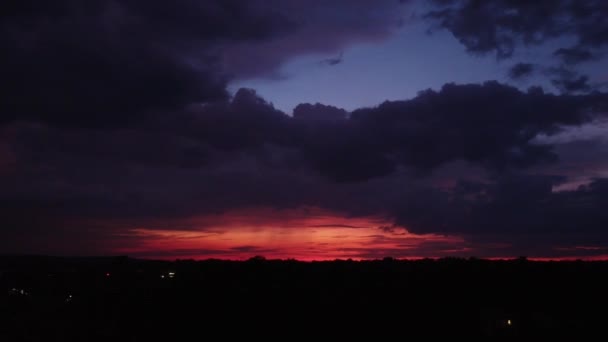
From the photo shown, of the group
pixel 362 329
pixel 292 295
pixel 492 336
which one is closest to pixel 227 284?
pixel 292 295

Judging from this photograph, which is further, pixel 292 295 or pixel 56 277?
pixel 56 277

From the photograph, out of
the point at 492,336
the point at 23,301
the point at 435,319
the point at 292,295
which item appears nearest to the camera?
the point at 492,336

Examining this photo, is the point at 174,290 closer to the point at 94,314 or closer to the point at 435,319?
the point at 94,314

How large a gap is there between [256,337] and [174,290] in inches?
862

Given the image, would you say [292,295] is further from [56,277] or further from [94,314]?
[56,277]

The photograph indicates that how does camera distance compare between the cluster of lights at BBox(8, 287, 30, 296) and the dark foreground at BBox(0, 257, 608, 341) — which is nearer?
the dark foreground at BBox(0, 257, 608, 341)

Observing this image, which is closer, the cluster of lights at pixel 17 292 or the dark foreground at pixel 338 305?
the dark foreground at pixel 338 305

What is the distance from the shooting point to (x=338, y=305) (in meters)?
56.2

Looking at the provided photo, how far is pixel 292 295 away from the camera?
2457 inches

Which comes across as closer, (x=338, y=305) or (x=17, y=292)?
(x=338, y=305)

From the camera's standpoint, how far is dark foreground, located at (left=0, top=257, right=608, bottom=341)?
50.5 meters

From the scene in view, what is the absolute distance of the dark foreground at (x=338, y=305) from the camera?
5053 cm

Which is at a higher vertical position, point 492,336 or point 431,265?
point 431,265

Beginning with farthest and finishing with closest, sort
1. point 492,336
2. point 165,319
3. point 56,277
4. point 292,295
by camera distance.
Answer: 1. point 56,277
2. point 292,295
3. point 165,319
4. point 492,336
